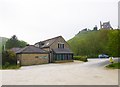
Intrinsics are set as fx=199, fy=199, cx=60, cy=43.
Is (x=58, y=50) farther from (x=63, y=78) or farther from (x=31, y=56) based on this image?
(x=63, y=78)

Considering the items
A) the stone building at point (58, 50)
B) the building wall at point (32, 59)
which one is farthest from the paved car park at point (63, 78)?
the stone building at point (58, 50)

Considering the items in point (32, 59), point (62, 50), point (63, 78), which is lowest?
point (63, 78)

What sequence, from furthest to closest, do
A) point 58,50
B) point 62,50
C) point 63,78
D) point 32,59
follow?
point 62,50
point 58,50
point 32,59
point 63,78

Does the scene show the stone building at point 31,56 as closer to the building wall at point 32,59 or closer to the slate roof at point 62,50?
the building wall at point 32,59

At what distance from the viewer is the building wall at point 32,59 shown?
39812mm

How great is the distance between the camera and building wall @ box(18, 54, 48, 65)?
39812mm

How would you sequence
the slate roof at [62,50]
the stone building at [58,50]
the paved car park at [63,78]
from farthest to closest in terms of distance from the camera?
the slate roof at [62,50] → the stone building at [58,50] → the paved car park at [63,78]

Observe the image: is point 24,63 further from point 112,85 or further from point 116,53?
point 112,85

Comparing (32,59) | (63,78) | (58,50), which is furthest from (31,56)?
(63,78)

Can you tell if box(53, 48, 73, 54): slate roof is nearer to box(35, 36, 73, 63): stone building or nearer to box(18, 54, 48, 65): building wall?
box(35, 36, 73, 63): stone building

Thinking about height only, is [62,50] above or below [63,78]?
above

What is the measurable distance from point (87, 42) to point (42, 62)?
33667 millimetres

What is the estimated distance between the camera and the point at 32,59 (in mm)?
40906

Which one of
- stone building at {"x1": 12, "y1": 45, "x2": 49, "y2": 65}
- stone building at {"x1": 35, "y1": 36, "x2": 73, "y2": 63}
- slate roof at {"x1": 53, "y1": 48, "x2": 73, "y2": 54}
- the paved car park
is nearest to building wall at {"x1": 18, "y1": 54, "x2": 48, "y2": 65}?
stone building at {"x1": 12, "y1": 45, "x2": 49, "y2": 65}
